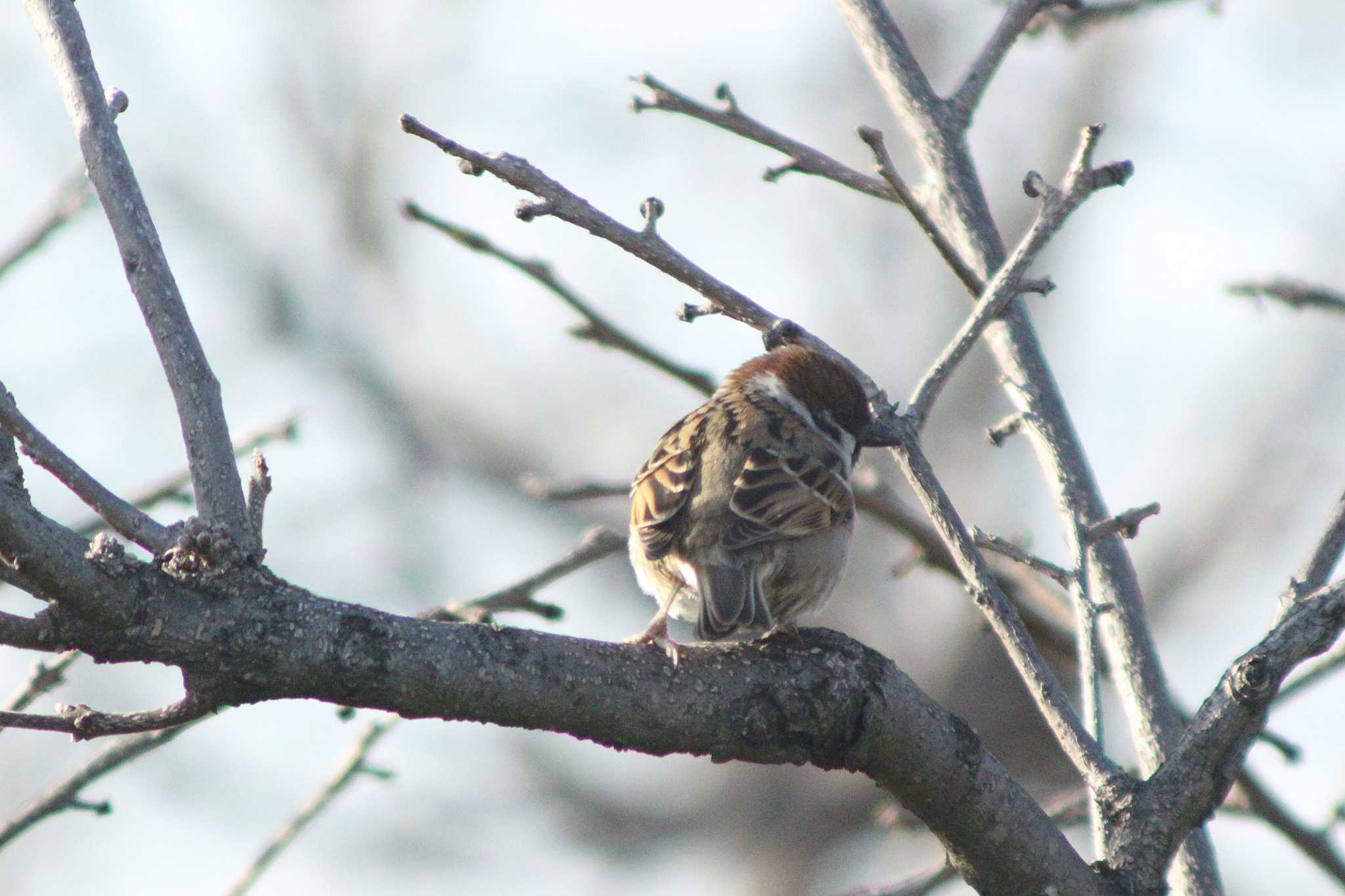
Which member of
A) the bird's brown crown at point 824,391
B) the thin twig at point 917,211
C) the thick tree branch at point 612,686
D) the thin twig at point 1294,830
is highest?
the bird's brown crown at point 824,391

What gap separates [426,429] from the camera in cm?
1437

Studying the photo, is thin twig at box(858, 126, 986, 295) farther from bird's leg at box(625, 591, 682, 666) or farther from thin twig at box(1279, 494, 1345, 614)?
bird's leg at box(625, 591, 682, 666)

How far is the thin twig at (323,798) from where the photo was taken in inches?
144

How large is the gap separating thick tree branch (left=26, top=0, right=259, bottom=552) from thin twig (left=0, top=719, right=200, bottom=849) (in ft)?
2.70

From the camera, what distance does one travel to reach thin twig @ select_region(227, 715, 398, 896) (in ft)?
12.0

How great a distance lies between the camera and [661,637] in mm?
3293

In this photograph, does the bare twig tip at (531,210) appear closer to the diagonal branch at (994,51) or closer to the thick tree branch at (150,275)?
the thick tree branch at (150,275)

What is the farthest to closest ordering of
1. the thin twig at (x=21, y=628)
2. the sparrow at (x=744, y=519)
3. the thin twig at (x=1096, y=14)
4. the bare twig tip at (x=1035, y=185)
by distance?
the thin twig at (x=1096, y=14)
the sparrow at (x=744, y=519)
the bare twig tip at (x=1035, y=185)
the thin twig at (x=21, y=628)

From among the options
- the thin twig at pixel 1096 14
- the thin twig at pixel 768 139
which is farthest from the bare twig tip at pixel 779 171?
the thin twig at pixel 1096 14

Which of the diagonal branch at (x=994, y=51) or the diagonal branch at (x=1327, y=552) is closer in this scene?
the diagonal branch at (x=1327, y=552)

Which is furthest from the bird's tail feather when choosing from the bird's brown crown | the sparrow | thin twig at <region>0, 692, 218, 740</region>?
thin twig at <region>0, 692, 218, 740</region>

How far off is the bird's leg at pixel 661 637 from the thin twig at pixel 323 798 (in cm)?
71

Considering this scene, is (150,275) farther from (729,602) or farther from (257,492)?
(729,602)

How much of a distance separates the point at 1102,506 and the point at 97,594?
2.32 metres
